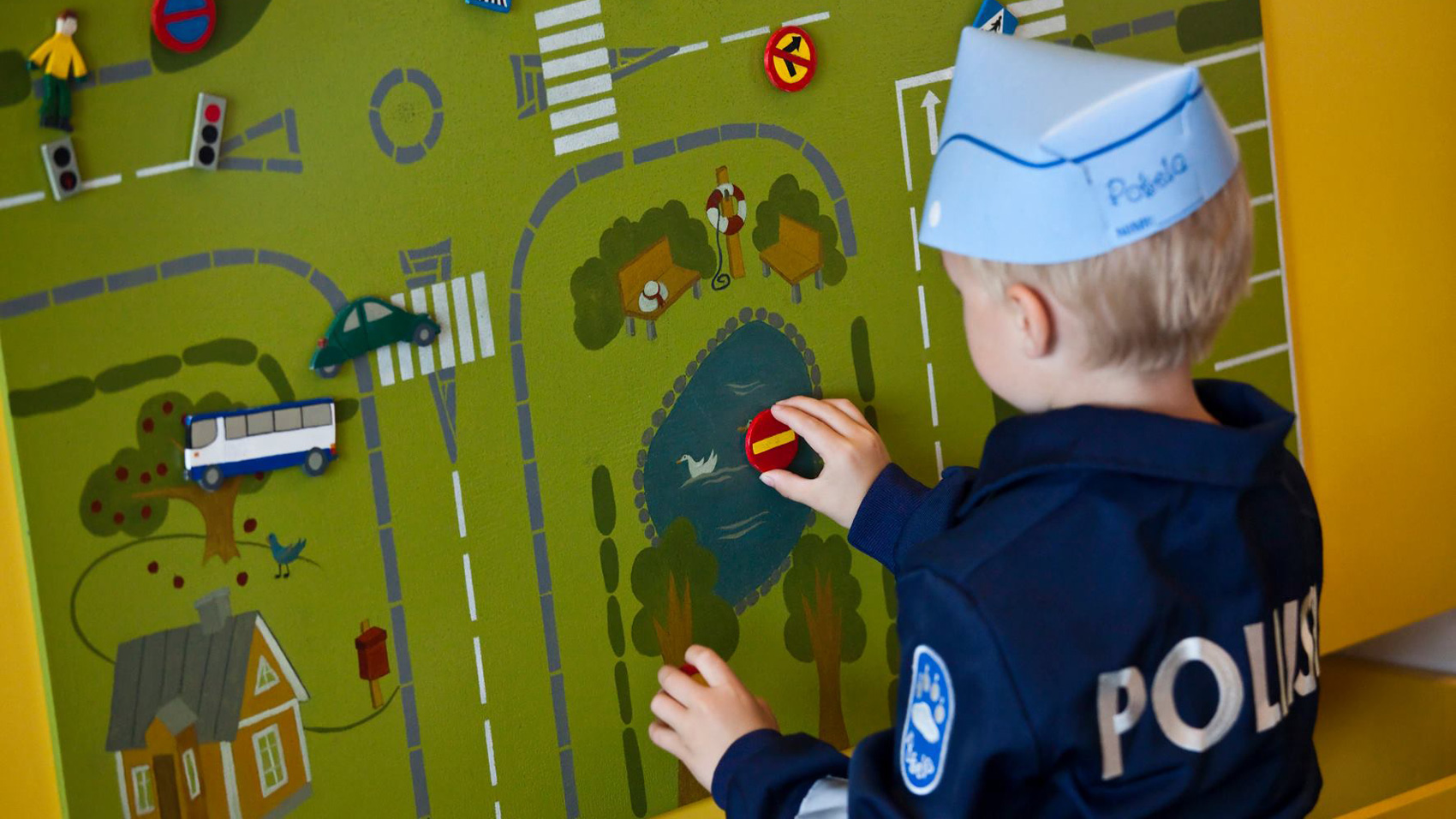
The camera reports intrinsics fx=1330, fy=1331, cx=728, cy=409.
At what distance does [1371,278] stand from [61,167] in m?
0.90

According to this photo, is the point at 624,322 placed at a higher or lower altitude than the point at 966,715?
higher

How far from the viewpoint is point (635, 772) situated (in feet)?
2.68

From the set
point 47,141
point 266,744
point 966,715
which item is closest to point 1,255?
point 47,141

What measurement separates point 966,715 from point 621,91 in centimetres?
39

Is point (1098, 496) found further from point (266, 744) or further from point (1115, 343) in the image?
point (266, 744)

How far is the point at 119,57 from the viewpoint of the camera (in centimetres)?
63

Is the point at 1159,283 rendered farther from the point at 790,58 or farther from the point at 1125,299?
the point at 790,58

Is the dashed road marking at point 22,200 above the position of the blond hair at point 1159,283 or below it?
above

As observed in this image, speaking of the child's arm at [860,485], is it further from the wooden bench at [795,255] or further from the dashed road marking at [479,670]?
the dashed road marking at [479,670]

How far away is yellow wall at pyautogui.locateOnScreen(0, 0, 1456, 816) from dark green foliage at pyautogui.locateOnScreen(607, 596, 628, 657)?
1.84ft

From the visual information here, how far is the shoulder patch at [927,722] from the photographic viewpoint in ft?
2.01

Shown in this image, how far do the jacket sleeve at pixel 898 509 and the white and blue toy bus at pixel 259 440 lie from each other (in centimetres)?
31

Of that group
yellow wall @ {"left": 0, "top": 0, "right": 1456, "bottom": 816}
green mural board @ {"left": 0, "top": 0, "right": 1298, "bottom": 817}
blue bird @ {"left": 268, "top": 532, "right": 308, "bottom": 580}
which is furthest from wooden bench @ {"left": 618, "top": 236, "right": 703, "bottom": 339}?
yellow wall @ {"left": 0, "top": 0, "right": 1456, "bottom": 816}

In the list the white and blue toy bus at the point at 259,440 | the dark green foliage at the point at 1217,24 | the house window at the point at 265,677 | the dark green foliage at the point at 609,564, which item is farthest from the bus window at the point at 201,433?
the dark green foliage at the point at 1217,24
